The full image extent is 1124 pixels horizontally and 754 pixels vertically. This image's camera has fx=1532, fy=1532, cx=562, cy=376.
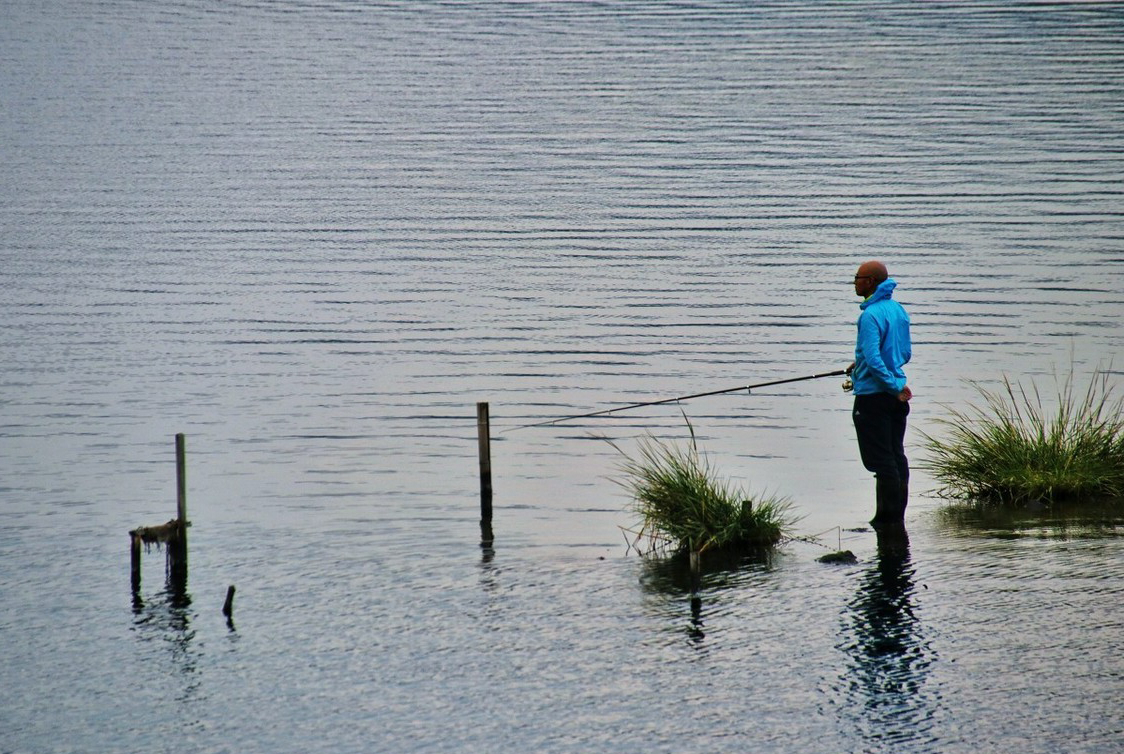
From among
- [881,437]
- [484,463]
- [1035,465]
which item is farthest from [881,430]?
[484,463]

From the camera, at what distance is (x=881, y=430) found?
38.5 feet

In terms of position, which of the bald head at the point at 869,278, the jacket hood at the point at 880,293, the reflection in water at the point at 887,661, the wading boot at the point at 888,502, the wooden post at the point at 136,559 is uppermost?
the bald head at the point at 869,278

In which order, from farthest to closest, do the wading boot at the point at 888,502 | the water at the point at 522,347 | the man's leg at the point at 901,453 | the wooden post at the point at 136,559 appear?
the wading boot at the point at 888,502
the man's leg at the point at 901,453
the wooden post at the point at 136,559
the water at the point at 522,347

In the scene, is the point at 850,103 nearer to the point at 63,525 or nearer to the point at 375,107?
the point at 375,107

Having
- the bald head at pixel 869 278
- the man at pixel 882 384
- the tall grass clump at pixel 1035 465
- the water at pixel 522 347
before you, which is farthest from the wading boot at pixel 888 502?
the bald head at pixel 869 278

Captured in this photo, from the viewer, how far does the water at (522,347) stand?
27.4 ft

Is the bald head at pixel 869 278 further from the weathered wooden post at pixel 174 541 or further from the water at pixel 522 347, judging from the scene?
the weathered wooden post at pixel 174 541

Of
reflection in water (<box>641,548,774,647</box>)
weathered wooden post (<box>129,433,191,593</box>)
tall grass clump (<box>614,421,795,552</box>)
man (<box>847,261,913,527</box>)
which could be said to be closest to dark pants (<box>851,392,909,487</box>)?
man (<box>847,261,913,527</box>)

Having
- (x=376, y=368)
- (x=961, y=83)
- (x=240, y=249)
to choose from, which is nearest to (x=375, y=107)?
(x=240, y=249)

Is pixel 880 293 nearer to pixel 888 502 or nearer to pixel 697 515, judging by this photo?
pixel 888 502

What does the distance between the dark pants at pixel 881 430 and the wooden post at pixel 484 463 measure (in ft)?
10.6

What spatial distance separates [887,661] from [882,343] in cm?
362

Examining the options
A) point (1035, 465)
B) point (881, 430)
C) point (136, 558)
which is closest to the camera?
point (136, 558)

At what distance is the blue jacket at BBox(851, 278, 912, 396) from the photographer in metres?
11.4
